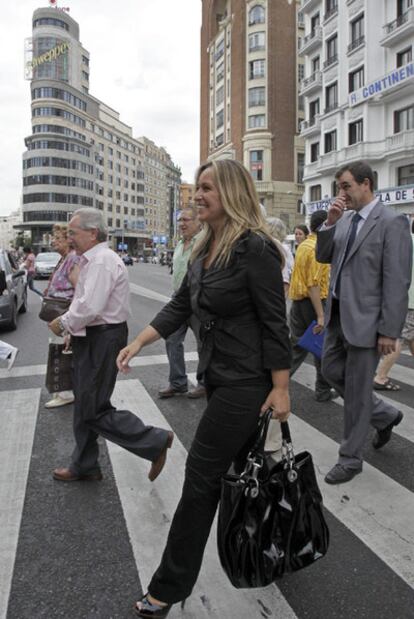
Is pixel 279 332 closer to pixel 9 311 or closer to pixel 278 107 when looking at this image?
pixel 9 311

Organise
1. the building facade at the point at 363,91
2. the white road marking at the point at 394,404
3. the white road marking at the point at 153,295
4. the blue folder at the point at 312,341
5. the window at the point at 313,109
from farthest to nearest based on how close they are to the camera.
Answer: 1. the window at the point at 313,109
2. the building facade at the point at 363,91
3. the white road marking at the point at 153,295
4. the blue folder at the point at 312,341
5. the white road marking at the point at 394,404

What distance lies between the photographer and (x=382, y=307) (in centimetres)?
338

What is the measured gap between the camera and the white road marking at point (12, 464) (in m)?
2.59

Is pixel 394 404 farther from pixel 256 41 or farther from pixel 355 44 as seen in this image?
pixel 256 41

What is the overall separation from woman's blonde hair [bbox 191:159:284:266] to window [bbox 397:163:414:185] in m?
28.7

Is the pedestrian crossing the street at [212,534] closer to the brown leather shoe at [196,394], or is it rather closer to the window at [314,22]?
the brown leather shoe at [196,394]

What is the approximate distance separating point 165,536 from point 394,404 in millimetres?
3280

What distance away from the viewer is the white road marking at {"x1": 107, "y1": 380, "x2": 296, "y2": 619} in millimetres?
2227

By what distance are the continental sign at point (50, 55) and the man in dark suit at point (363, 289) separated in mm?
106829

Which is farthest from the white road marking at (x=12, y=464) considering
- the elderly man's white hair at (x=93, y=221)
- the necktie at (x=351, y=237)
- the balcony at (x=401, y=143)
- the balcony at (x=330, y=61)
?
the balcony at (x=330, y=61)

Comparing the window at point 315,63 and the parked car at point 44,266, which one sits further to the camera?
the window at point 315,63

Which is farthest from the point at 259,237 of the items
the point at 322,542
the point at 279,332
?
the point at 322,542

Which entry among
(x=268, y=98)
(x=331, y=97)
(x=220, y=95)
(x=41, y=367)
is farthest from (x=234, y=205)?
(x=220, y=95)

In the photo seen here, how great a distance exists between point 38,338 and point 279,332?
828 cm
